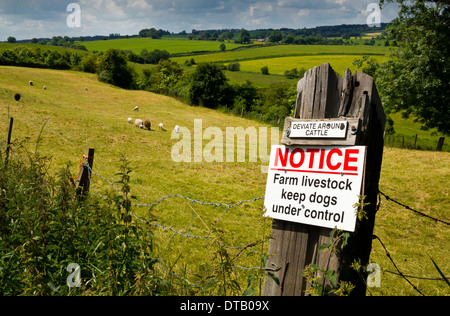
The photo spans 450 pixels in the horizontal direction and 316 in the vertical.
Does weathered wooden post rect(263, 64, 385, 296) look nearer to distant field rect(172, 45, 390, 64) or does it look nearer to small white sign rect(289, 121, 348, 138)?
small white sign rect(289, 121, 348, 138)

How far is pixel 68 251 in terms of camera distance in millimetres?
3086

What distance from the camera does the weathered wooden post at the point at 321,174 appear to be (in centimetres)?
209

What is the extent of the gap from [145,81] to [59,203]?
3273 inches

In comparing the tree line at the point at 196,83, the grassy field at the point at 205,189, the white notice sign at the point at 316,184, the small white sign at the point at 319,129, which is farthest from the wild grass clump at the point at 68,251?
the tree line at the point at 196,83

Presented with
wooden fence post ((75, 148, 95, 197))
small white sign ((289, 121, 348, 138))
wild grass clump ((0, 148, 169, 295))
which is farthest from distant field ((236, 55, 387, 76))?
small white sign ((289, 121, 348, 138))

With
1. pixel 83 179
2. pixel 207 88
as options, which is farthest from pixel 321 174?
pixel 207 88

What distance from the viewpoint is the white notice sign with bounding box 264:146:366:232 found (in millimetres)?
2047

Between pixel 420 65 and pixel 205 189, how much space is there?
1362cm

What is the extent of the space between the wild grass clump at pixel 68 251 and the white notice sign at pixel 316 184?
3.83 feet

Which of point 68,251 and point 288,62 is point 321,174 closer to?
point 68,251

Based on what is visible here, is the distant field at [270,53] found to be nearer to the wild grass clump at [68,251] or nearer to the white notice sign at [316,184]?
the wild grass clump at [68,251]

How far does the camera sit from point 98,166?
1377cm
